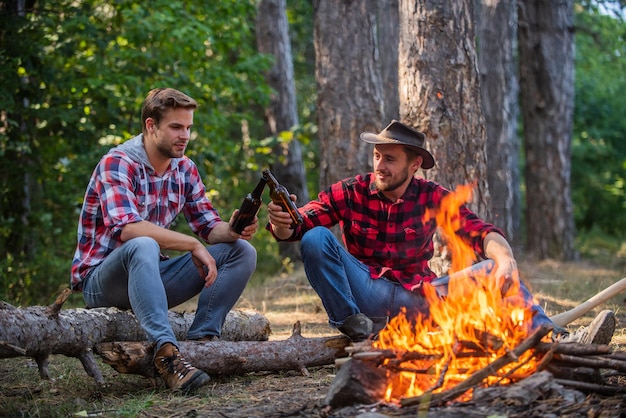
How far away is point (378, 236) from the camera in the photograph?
5.38 meters

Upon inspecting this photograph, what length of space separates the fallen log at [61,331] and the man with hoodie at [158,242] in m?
0.18

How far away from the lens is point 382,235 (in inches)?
211

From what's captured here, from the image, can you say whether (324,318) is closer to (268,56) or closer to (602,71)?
(268,56)

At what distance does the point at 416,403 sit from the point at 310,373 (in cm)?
155

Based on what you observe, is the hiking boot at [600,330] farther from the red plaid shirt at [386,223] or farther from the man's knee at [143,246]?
the man's knee at [143,246]

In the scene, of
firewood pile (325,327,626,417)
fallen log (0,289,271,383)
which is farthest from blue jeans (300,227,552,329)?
fallen log (0,289,271,383)

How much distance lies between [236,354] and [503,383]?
70.5 inches

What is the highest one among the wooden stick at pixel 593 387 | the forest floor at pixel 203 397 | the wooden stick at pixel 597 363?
the wooden stick at pixel 597 363

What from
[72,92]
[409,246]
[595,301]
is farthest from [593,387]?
[72,92]

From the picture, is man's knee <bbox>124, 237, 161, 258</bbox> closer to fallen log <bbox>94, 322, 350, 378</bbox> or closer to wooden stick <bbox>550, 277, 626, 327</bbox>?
fallen log <bbox>94, 322, 350, 378</bbox>

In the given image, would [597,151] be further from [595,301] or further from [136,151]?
[136,151]

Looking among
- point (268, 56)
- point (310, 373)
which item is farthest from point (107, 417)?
point (268, 56)

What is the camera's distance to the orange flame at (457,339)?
4.05m

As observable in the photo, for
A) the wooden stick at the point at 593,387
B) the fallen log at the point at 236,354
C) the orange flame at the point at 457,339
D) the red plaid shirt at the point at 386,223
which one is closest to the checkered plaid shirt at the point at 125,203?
the fallen log at the point at 236,354
